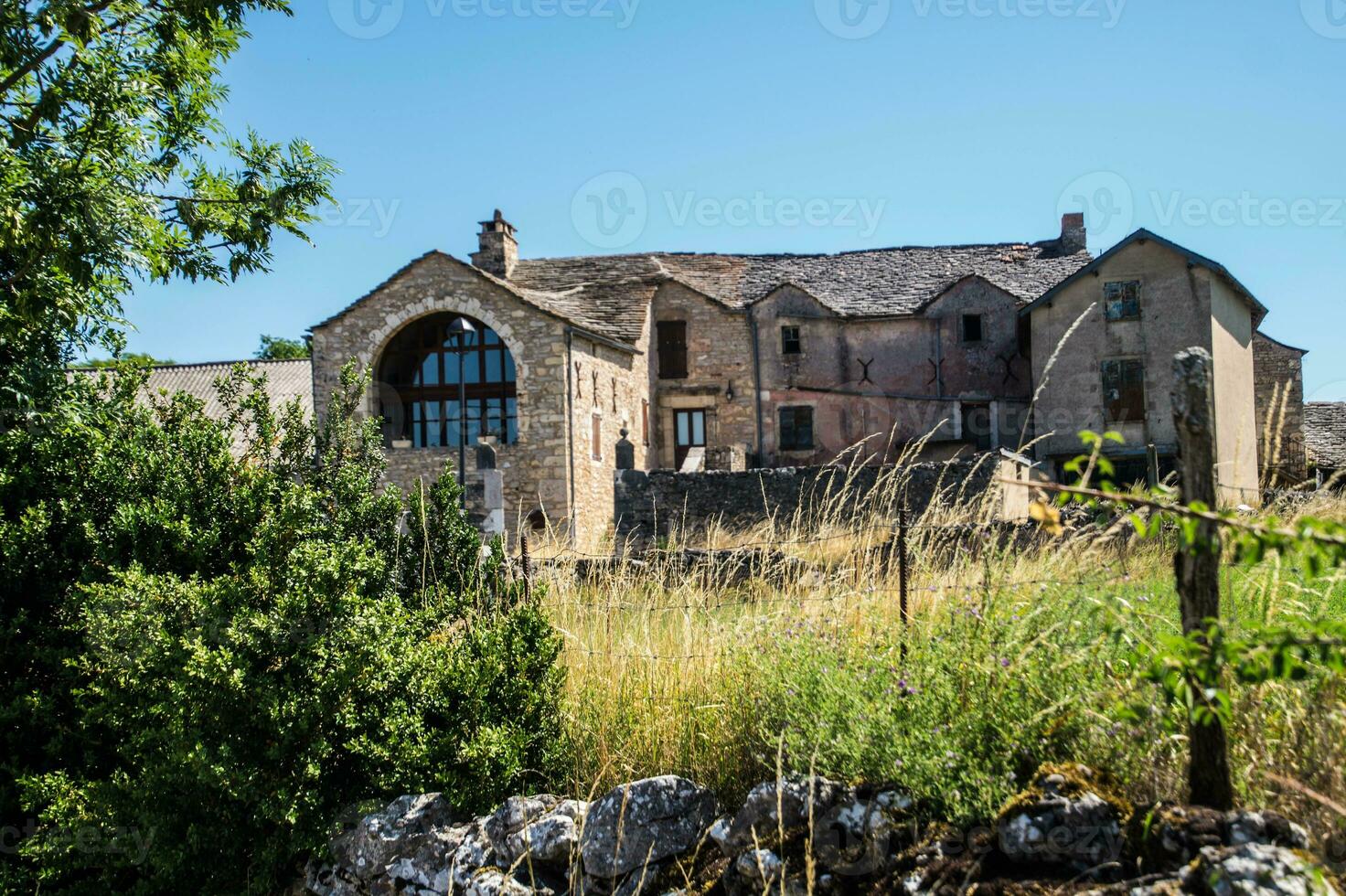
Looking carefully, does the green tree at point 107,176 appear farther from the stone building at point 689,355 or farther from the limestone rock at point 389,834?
the stone building at point 689,355

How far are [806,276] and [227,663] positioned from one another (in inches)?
1114

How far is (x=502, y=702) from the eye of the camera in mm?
6012

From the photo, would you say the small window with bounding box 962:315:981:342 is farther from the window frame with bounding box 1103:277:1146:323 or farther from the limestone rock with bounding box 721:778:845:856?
the limestone rock with bounding box 721:778:845:856

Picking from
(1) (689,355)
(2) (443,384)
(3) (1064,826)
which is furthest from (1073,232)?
(3) (1064,826)

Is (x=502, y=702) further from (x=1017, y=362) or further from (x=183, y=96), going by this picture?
(x=1017, y=362)

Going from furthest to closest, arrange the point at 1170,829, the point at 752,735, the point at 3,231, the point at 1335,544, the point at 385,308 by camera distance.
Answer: the point at 385,308, the point at 3,231, the point at 752,735, the point at 1170,829, the point at 1335,544

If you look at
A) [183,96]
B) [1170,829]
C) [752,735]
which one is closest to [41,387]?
[183,96]

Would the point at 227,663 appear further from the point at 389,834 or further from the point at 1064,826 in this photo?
the point at 1064,826

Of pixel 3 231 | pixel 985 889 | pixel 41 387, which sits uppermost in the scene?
pixel 3 231

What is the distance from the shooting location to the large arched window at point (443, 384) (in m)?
26.9

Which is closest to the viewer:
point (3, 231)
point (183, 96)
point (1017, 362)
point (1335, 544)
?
point (1335, 544)

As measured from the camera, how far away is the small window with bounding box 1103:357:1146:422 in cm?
2591

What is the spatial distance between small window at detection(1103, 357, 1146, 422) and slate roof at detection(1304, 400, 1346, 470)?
22.8 ft

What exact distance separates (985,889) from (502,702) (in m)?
2.86
